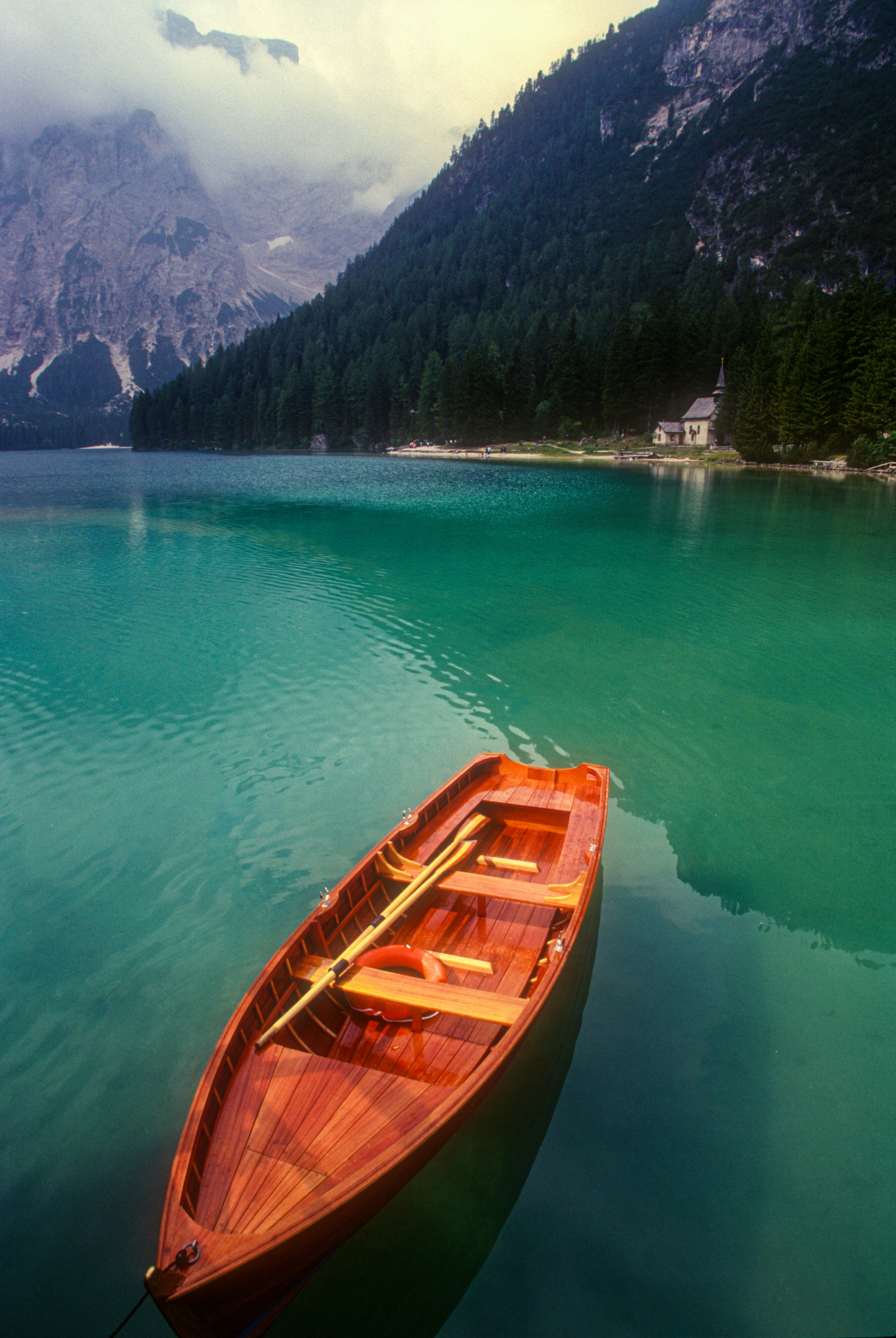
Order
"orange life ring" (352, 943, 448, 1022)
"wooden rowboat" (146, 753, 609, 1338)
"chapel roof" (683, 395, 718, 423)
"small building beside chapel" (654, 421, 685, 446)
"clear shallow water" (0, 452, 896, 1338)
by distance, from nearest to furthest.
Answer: "wooden rowboat" (146, 753, 609, 1338) < "clear shallow water" (0, 452, 896, 1338) < "orange life ring" (352, 943, 448, 1022) < "chapel roof" (683, 395, 718, 423) < "small building beside chapel" (654, 421, 685, 446)

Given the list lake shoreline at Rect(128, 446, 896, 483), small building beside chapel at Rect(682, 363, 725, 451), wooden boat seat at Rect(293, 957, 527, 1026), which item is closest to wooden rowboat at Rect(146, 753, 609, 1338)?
wooden boat seat at Rect(293, 957, 527, 1026)

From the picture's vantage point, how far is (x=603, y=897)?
10203 millimetres

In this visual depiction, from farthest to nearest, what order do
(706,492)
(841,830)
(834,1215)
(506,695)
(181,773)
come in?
(706,492) → (506,695) → (181,773) → (841,830) → (834,1215)

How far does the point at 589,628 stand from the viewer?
75.2 ft

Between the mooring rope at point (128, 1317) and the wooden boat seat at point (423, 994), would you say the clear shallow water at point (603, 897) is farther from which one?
the wooden boat seat at point (423, 994)

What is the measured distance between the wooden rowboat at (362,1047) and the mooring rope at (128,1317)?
1486 millimetres

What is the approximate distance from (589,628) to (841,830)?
12.0m

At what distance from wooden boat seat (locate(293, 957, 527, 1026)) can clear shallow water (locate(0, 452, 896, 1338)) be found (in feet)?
5.31

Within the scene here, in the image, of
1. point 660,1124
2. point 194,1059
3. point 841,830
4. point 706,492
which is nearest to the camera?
point 660,1124

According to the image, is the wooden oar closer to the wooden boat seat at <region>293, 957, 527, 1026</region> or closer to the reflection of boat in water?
the wooden boat seat at <region>293, 957, 527, 1026</region>

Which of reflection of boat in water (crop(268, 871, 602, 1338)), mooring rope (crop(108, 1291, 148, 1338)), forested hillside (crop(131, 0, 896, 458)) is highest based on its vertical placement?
forested hillside (crop(131, 0, 896, 458))

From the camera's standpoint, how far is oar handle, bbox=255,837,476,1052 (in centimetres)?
582

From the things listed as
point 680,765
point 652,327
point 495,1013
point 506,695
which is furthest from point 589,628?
point 652,327

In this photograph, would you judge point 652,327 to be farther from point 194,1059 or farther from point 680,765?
point 194,1059
